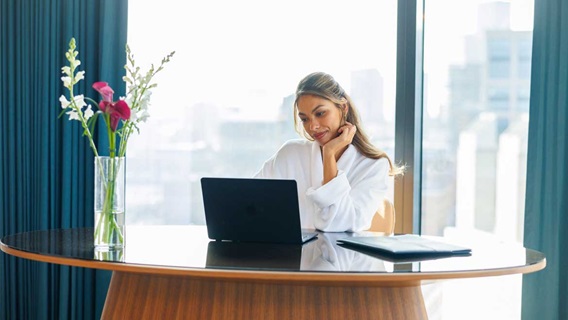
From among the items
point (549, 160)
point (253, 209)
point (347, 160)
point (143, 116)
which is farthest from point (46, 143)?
point (549, 160)

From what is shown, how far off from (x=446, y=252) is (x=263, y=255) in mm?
431

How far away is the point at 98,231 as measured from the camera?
6.06 ft

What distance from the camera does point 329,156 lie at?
2701mm

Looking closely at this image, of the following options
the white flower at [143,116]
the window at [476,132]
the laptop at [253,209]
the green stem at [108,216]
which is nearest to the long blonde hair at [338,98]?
the window at [476,132]

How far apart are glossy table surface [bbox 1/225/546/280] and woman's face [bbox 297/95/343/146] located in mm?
844

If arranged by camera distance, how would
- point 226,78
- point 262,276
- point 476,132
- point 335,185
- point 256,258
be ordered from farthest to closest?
point 226,78, point 476,132, point 335,185, point 256,258, point 262,276

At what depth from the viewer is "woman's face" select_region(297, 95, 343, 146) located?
2.84 metres

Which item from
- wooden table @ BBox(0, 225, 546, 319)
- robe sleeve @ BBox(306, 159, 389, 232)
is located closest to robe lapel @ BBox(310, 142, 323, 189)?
robe sleeve @ BBox(306, 159, 389, 232)

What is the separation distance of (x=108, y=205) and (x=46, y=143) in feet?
5.80

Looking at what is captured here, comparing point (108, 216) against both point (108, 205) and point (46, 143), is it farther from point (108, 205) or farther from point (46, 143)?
point (46, 143)

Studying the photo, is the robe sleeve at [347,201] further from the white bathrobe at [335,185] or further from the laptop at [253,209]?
the laptop at [253,209]

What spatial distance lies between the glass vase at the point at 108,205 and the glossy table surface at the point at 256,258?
0.13 ft

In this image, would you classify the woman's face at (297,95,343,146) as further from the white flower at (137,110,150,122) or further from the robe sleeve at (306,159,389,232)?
the white flower at (137,110,150,122)

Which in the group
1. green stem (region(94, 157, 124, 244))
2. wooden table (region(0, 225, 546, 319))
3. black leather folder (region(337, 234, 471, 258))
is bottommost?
wooden table (region(0, 225, 546, 319))
